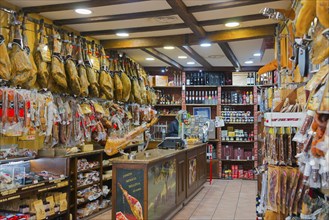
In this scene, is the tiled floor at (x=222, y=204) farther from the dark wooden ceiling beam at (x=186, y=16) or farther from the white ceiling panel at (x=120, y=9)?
the white ceiling panel at (x=120, y=9)

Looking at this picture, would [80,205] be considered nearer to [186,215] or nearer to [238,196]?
[186,215]

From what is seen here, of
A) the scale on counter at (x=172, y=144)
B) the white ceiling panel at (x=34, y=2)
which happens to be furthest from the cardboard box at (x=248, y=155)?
the white ceiling panel at (x=34, y=2)

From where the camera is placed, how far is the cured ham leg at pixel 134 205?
4.21 meters

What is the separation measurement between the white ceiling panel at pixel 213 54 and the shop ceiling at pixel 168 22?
21 mm

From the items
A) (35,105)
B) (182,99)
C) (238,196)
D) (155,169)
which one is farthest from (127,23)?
(182,99)

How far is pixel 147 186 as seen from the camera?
168 inches

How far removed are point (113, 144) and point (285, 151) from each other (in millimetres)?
2359

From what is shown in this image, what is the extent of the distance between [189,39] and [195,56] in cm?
191

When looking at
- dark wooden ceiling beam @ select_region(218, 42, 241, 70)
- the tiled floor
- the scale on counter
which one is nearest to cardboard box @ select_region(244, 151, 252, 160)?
the tiled floor

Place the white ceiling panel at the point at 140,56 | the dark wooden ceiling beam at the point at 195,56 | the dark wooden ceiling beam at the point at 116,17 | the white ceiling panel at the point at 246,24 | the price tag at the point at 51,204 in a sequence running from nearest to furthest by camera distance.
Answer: the price tag at the point at 51,204, the dark wooden ceiling beam at the point at 116,17, the white ceiling panel at the point at 246,24, the dark wooden ceiling beam at the point at 195,56, the white ceiling panel at the point at 140,56

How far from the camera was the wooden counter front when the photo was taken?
13.9ft

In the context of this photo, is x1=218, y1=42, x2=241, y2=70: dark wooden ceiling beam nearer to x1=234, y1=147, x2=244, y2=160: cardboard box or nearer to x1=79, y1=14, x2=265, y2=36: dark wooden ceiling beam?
x1=79, y1=14, x2=265, y2=36: dark wooden ceiling beam

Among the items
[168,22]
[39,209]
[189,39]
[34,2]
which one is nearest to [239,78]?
[189,39]

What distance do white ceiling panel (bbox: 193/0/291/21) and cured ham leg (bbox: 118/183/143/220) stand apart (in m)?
2.66
